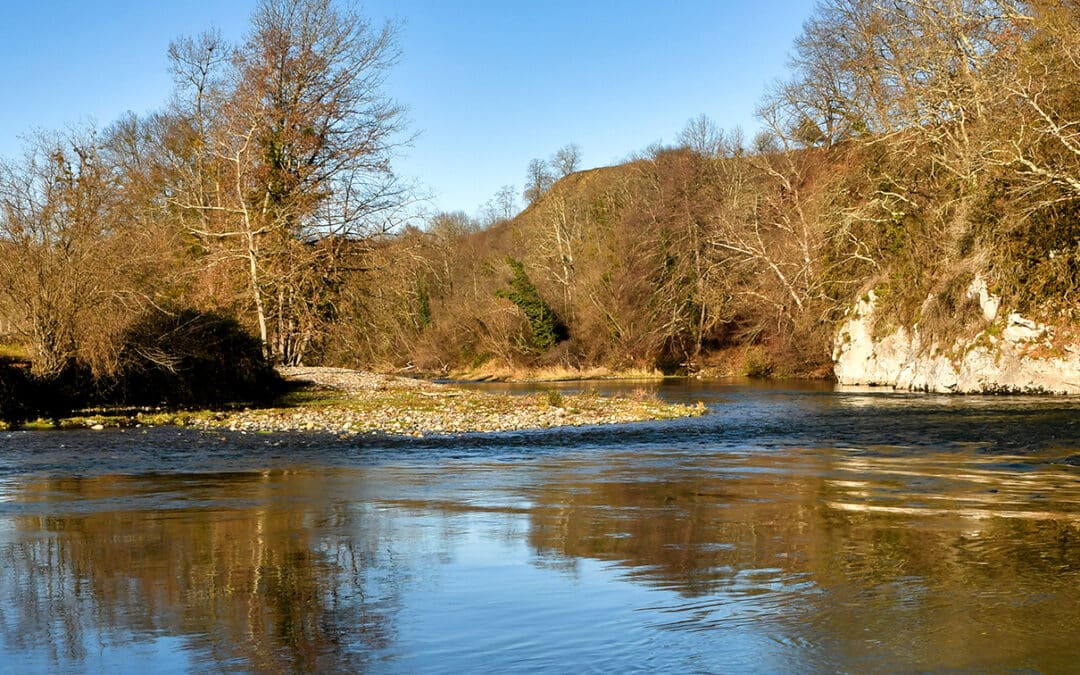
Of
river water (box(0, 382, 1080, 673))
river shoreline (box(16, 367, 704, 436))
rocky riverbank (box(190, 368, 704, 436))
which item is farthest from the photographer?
rocky riverbank (box(190, 368, 704, 436))

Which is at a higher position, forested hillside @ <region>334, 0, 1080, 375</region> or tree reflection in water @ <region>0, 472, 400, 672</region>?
A: forested hillside @ <region>334, 0, 1080, 375</region>

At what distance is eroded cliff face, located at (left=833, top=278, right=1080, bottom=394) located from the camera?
109 feet

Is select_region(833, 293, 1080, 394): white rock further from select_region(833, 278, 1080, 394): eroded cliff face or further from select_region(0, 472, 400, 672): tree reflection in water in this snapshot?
select_region(0, 472, 400, 672): tree reflection in water

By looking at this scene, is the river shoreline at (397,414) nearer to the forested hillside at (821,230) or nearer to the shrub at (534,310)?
the forested hillside at (821,230)

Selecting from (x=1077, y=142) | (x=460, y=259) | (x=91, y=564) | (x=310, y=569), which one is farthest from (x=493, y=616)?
(x=460, y=259)

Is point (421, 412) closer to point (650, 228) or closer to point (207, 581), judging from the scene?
point (207, 581)

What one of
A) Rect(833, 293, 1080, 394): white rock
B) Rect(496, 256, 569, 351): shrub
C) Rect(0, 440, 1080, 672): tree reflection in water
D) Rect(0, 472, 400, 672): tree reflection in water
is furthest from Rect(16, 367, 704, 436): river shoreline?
Rect(496, 256, 569, 351): shrub

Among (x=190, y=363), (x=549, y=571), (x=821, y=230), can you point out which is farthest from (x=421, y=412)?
(x=821, y=230)

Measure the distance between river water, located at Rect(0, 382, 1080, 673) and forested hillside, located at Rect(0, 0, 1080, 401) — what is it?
10004 mm

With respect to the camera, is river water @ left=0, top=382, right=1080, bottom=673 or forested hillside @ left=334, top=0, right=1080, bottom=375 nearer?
river water @ left=0, top=382, right=1080, bottom=673

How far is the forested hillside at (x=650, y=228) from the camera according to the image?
2750 cm

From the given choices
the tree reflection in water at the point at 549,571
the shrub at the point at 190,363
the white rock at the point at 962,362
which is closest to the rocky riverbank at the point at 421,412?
the shrub at the point at 190,363

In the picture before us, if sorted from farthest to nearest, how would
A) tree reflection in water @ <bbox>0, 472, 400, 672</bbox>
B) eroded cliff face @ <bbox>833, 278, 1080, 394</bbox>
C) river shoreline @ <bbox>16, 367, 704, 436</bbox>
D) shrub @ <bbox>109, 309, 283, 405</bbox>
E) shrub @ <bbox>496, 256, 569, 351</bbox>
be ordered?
1. shrub @ <bbox>496, 256, 569, 351</bbox>
2. eroded cliff face @ <bbox>833, 278, 1080, 394</bbox>
3. shrub @ <bbox>109, 309, 283, 405</bbox>
4. river shoreline @ <bbox>16, 367, 704, 436</bbox>
5. tree reflection in water @ <bbox>0, 472, 400, 672</bbox>

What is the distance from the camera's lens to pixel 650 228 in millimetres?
64938
